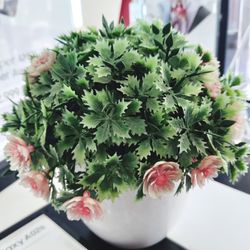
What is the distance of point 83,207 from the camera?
0.50 metres

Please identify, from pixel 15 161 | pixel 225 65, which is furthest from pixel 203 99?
pixel 225 65

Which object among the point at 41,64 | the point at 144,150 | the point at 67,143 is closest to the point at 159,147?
the point at 144,150

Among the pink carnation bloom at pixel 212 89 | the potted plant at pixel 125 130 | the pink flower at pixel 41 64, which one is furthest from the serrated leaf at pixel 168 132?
the pink flower at pixel 41 64

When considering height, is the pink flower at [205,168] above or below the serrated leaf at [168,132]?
below

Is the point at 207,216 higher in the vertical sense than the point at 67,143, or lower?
lower

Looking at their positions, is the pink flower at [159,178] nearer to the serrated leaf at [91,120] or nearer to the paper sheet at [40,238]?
the serrated leaf at [91,120]

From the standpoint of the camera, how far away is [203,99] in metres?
0.55

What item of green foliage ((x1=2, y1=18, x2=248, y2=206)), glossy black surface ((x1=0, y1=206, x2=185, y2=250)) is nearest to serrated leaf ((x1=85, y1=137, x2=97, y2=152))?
green foliage ((x1=2, y1=18, x2=248, y2=206))

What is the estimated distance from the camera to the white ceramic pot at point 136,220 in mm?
565

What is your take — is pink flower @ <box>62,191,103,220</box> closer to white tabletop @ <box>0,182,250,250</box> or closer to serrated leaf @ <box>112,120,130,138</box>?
serrated leaf @ <box>112,120,130,138</box>

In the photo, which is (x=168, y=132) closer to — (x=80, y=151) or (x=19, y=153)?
(x=80, y=151)

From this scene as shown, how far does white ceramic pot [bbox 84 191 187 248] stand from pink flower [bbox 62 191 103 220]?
0.05 m

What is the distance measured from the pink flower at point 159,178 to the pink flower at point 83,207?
0.08m

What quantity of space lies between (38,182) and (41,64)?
21 cm
